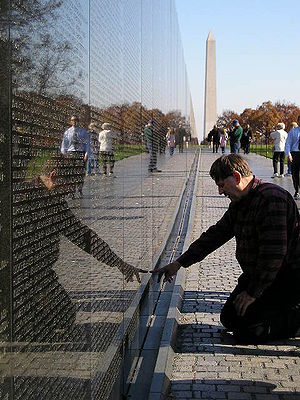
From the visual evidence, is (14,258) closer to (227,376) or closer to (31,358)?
(31,358)

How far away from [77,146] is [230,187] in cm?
301

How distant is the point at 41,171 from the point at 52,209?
0.73ft

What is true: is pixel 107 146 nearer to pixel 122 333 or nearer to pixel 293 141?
pixel 122 333

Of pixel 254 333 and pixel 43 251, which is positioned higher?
pixel 43 251

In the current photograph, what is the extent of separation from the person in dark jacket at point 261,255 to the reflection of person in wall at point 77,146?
108 inches

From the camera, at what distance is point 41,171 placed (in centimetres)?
215

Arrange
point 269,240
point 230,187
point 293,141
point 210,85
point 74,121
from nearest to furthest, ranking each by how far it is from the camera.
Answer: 1. point 74,121
2. point 269,240
3. point 230,187
4. point 293,141
5. point 210,85

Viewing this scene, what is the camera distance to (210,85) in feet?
255

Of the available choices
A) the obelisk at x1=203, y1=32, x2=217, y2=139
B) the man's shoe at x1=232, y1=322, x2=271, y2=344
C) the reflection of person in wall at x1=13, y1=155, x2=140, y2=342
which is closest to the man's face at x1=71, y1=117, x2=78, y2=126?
the reflection of person in wall at x1=13, y1=155, x2=140, y2=342

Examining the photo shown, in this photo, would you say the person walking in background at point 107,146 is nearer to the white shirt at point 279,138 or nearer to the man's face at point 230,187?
the man's face at point 230,187

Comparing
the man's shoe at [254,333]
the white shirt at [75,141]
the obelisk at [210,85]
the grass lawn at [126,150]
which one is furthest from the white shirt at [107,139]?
the obelisk at [210,85]

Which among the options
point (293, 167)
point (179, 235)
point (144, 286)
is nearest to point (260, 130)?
point (293, 167)

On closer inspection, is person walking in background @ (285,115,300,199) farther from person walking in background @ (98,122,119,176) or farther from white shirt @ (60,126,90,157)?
white shirt @ (60,126,90,157)

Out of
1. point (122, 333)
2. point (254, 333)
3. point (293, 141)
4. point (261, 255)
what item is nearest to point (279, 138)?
point (293, 141)
